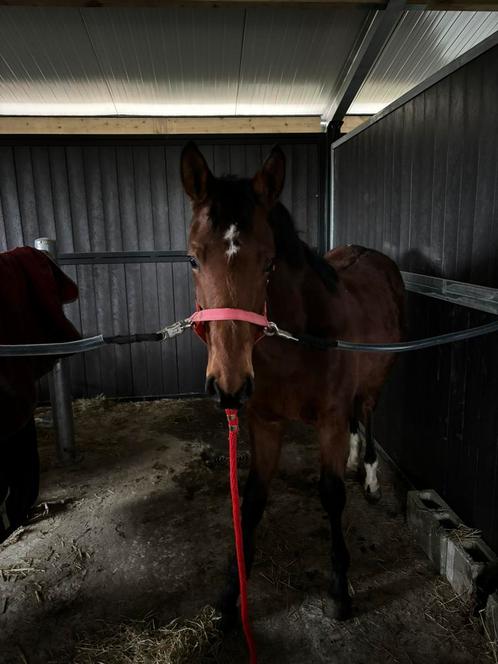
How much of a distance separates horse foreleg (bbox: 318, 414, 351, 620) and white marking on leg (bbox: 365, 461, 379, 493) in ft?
2.61

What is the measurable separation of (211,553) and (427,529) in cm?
103

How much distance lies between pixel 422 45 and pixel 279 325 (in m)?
2.47

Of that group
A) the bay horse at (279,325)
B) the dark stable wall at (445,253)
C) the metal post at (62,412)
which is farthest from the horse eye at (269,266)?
the metal post at (62,412)

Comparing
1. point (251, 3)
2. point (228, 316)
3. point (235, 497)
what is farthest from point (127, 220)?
point (235, 497)

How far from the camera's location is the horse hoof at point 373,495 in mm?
2502

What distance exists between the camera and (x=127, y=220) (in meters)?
4.09

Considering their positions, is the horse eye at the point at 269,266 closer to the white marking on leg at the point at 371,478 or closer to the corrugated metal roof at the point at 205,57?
the white marking on leg at the point at 371,478

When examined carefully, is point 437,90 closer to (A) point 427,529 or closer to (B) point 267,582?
(A) point 427,529

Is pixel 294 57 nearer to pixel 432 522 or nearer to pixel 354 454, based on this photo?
pixel 354 454

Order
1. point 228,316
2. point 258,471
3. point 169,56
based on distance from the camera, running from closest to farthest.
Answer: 1. point 228,316
2. point 258,471
3. point 169,56

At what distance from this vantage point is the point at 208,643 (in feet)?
5.27

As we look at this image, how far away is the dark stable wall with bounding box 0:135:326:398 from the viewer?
395 centimetres

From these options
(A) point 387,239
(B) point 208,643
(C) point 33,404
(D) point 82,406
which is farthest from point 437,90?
(D) point 82,406

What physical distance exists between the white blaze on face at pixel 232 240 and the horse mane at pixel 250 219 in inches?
0.9
